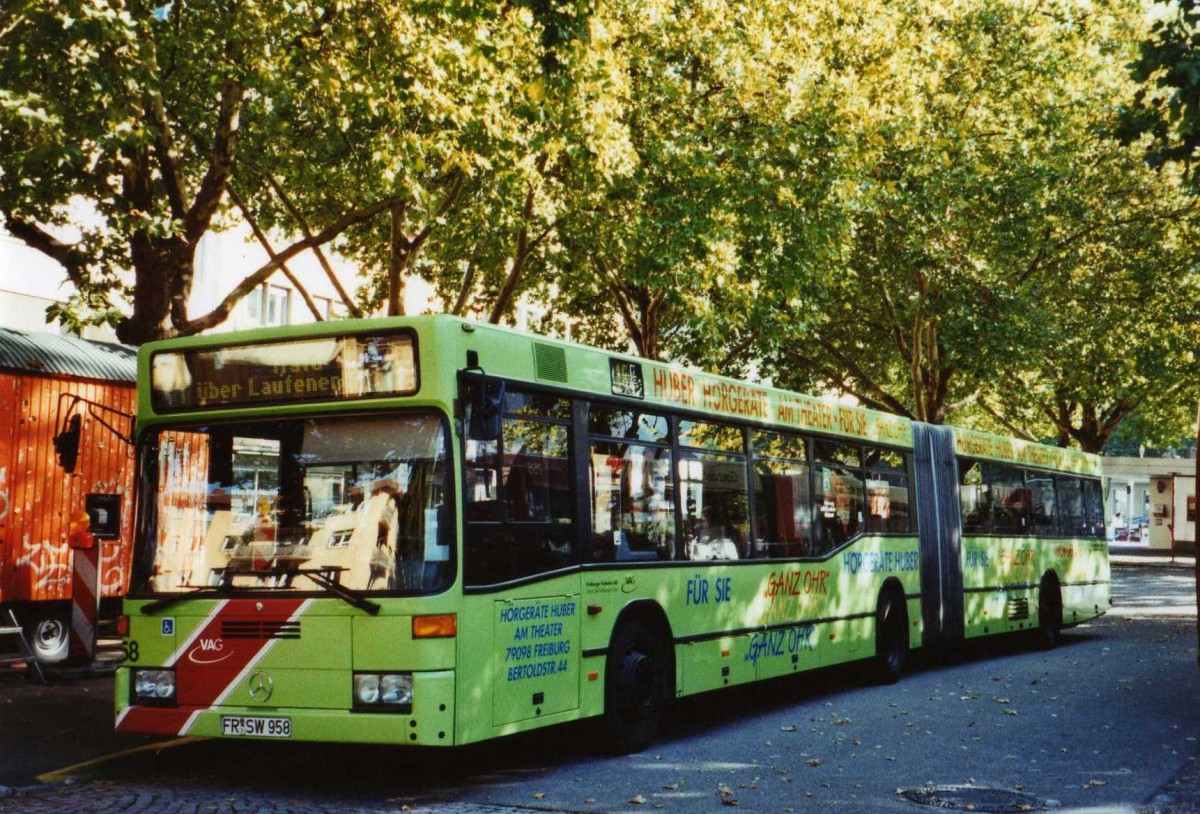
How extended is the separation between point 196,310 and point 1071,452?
63.7 feet

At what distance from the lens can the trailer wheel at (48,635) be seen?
49.6ft

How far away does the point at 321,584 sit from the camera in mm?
8016

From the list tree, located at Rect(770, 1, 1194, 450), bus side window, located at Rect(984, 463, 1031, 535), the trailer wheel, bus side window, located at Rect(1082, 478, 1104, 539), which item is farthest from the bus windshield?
tree, located at Rect(770, 1, 1194, 450)

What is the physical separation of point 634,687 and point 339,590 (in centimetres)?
272

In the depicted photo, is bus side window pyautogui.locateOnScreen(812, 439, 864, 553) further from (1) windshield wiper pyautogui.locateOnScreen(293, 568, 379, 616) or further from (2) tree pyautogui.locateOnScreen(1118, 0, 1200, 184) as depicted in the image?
(1) windshield wiper pyautogui.locateOnScreen(293, 568, 379, 616)

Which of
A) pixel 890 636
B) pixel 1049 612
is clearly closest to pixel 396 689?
pixel 890 636

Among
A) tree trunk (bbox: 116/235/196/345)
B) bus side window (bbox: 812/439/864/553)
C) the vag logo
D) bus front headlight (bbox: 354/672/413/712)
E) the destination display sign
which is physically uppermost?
tree trunk (bbox: 116/235/196/345)

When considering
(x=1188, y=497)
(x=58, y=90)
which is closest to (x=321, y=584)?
(x=58, y=90)

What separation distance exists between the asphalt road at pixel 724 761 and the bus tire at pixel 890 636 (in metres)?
0.39

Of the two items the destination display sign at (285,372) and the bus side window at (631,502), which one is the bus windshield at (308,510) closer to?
the destination display sign at (285,372)

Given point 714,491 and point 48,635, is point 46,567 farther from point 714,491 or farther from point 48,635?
point 714,491

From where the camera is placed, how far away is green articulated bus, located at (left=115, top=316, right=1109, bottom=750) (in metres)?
7.97

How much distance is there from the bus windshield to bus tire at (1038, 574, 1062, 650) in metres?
13.3

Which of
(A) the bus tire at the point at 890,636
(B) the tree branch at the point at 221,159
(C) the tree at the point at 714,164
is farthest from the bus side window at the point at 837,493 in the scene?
(B) the tree branch at the point at 221,159
